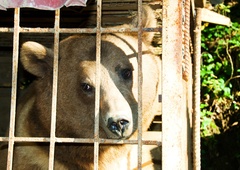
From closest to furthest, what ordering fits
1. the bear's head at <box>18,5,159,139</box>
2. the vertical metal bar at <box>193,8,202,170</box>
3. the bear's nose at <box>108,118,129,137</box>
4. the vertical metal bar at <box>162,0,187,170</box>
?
1. the vertical metal bar at <box>162,0,187,170</box>
2. the bear's nose at <box>108,118,129,137</box>
3. the bear's head at <box>18,5,159,139</box>
4. the vertical metal bar at <box>193,8,202,170</box>

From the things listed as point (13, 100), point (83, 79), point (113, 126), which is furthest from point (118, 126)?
point (83, 79)

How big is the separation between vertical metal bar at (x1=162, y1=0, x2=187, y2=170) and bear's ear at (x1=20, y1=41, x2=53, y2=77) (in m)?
1.44

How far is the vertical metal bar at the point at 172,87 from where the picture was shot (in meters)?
3.36

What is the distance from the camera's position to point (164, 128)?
11.0 ft

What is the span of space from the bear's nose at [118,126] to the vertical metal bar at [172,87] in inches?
18.0

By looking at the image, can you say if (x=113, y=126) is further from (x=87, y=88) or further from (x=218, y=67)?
(x=218, y=67)

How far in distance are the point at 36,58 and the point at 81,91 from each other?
0.48 m

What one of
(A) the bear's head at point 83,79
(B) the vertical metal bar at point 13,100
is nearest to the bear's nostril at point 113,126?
(A) the bear's head at point 83,79

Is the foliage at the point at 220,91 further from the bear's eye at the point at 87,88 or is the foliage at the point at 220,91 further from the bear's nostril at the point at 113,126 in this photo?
the bear's nostril at the point at 113,126

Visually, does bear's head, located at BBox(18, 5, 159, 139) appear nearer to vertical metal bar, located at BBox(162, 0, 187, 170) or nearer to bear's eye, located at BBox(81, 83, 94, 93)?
bear's eye, located at BBox(81, 83, 94, 93)

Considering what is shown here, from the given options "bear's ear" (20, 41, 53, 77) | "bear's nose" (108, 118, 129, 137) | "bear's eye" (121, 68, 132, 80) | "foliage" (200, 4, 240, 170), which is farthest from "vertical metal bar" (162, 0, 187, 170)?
"foliage" (200, 4, 240, 170)

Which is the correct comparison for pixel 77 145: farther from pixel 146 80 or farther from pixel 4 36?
pixel 4 36

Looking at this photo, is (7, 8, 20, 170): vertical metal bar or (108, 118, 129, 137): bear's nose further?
(108, 118, 129, 137): bear's nose

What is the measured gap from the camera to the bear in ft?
14.7
